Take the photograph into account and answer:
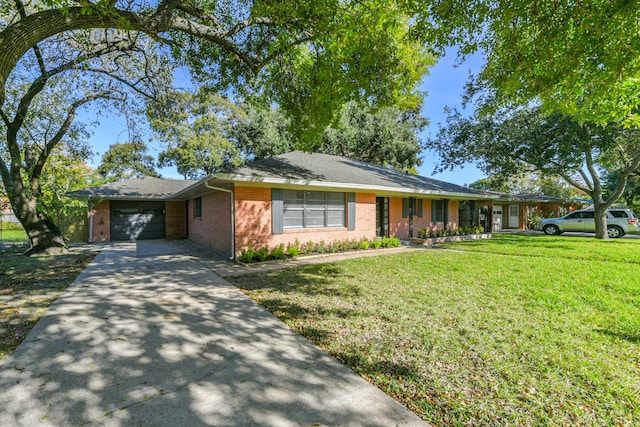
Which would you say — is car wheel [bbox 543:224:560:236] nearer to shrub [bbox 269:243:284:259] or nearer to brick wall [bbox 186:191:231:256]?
shrub [bbox 269:243:284:259]

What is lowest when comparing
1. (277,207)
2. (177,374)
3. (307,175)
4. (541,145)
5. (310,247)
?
(177,374)

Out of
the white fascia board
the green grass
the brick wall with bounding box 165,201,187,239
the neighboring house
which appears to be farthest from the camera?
the neighboring house

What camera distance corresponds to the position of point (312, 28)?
5.59 m

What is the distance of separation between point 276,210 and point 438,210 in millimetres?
9744

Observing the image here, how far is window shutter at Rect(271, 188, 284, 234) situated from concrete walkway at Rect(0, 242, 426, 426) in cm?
466

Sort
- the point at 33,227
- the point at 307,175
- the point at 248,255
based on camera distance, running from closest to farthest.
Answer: the point at 248,255
the point at 307,175
the point at 33,227

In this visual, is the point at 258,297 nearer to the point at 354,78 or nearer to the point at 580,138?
the point at 354,78

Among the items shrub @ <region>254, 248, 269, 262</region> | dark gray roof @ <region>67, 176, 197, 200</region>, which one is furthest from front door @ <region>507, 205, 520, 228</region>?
dark gray roof @ <region>67, 176, 197, 200</region>

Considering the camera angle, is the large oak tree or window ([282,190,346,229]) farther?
window ([282,190,346,229])

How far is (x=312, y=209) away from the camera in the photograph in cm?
1007

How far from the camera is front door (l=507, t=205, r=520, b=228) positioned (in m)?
21.8

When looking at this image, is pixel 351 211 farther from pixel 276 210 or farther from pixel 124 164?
pixel 124 164

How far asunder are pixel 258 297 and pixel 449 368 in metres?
3.34

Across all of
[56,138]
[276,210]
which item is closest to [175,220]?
[56,138]
